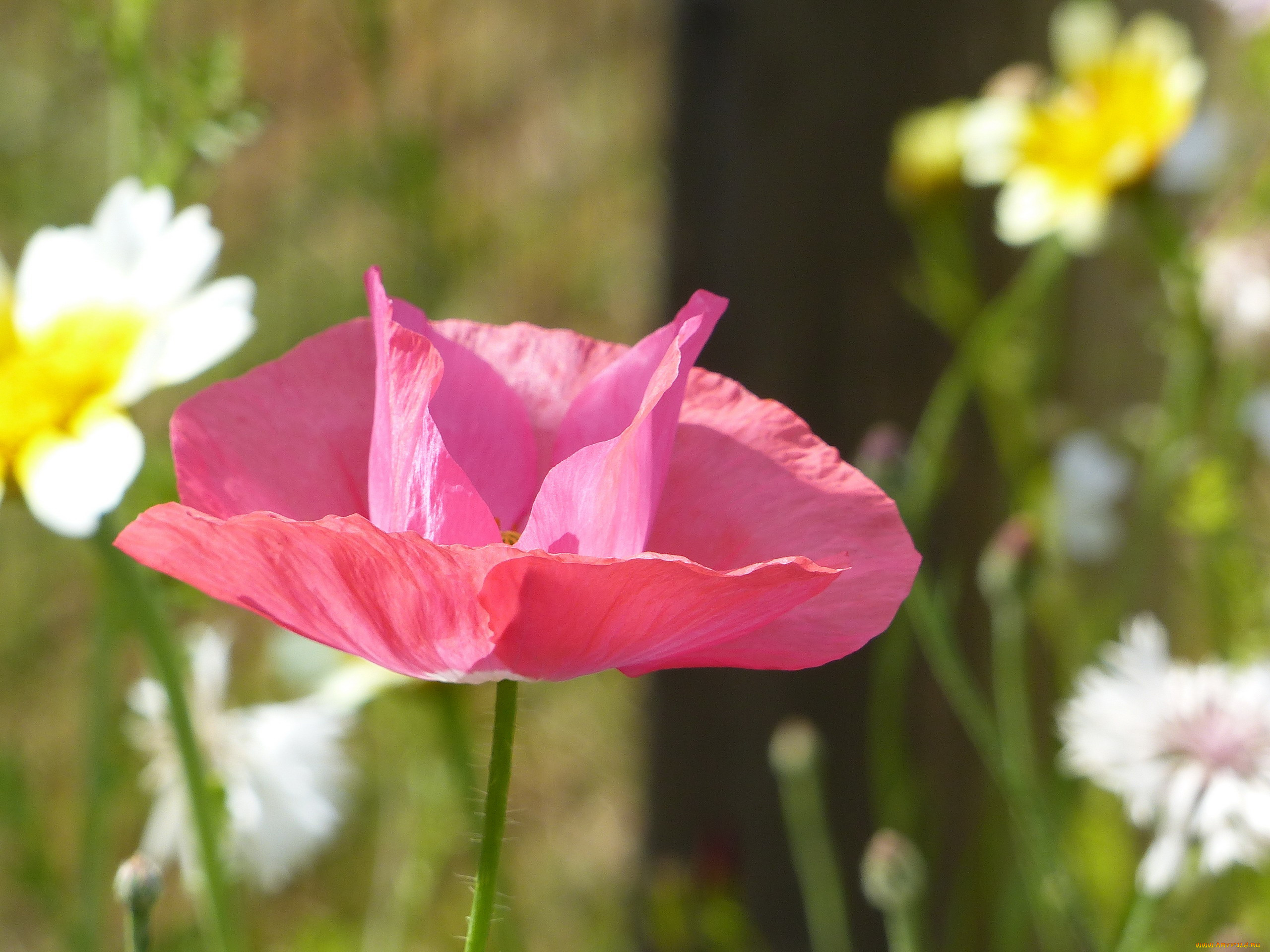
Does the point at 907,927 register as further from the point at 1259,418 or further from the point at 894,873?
the point at 1259,418

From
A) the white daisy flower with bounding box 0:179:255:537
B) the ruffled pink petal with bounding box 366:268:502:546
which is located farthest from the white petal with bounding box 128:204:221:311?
the ruffled pink petal with bounding box 366:268:502:546

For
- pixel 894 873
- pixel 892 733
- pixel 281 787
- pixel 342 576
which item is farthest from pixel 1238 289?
pixel 342 576

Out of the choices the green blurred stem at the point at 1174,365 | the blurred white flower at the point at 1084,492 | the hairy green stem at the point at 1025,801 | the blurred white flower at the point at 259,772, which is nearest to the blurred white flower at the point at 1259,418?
the green blurred stem at the point at 1174,365

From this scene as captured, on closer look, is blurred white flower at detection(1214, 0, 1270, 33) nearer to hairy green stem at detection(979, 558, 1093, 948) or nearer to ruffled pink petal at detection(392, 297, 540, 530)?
hairy green stem at detection(979, 558, 1093, 948)

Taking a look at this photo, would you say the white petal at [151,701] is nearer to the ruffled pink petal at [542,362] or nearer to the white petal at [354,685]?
the white petal at [354,685]

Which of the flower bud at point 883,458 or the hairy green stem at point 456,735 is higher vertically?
the flower bud at point 883,458

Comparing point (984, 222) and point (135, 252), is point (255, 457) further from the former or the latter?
point (984, 222)
